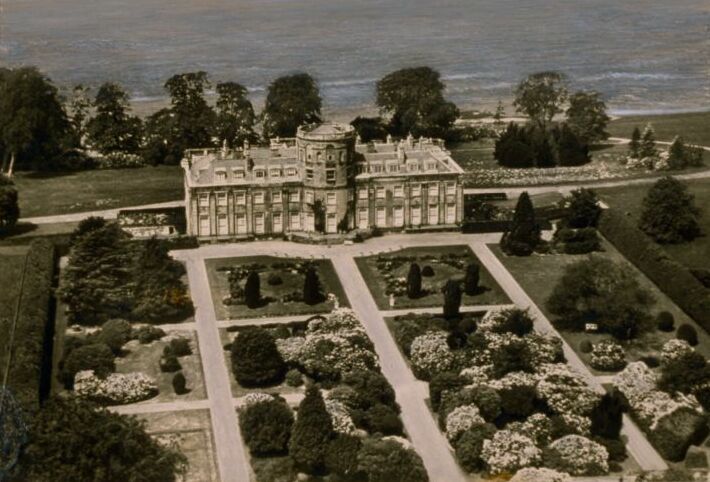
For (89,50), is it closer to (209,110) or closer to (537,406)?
(209,110)

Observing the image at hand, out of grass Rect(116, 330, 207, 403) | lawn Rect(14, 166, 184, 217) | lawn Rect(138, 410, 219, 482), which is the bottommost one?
lawn Rect(138, 410, 219, 482)

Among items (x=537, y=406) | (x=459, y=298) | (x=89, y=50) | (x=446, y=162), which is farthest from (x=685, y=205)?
(x=89, y=50)

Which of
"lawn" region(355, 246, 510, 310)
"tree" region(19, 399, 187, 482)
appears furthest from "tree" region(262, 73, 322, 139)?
"tree" region(19, 399, 187, 482)

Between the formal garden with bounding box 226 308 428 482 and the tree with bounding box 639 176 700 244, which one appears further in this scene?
the tree with bounding box 639 176 700 244

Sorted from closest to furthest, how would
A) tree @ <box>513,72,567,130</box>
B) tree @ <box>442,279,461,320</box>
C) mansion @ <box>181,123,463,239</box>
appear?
tree @ <box>442,279,461,320</box> → mansion @ <box>181,123,463,239</box> → tree @ <box>513,72,567,130</box>

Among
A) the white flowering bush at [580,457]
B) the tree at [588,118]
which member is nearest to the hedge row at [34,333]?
the white flowering bush at [580,457]

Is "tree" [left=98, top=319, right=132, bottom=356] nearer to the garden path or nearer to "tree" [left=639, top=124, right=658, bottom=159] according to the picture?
the garden path
